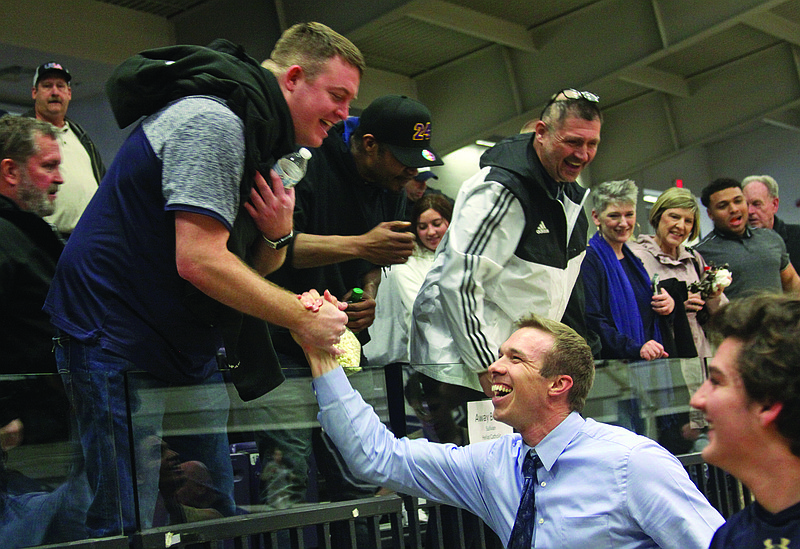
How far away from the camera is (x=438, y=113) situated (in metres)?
10.0

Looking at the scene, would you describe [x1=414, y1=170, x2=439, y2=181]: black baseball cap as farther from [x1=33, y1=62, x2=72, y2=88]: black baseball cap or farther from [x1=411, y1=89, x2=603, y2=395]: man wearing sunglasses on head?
[x1=33, y1=62, x2=72, y2=88]: black baseball cap

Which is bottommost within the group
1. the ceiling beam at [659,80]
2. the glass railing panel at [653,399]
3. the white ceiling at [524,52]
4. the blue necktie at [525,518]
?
the blue necktie at [525,518]

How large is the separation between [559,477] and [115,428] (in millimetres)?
1164

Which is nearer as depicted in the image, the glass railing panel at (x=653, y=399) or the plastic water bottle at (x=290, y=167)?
the plastic water bottle at (x=290, y=167)

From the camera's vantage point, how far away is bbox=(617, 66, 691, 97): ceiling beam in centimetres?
1134

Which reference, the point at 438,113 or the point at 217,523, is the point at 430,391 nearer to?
the point at 217,523

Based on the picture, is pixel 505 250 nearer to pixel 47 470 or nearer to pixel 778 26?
pixel 47 470

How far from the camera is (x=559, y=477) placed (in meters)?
2.43

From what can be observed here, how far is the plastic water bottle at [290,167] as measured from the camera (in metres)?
2.38

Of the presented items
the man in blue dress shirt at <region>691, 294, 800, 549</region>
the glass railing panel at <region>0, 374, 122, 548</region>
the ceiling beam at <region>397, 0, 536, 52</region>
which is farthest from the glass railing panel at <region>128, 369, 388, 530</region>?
the ceiling beam at <region>397, 0, 536, 52</region>

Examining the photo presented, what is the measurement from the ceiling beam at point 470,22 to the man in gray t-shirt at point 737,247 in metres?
2.99

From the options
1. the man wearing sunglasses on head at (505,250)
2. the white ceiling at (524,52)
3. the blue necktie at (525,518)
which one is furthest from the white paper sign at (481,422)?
the white ceiling at (524,52)

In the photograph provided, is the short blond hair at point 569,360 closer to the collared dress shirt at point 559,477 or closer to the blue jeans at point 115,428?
the collared dress shirt at point 559,477

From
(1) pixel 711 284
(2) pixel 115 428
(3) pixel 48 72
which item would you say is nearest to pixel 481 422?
(2) pixel 115 428
